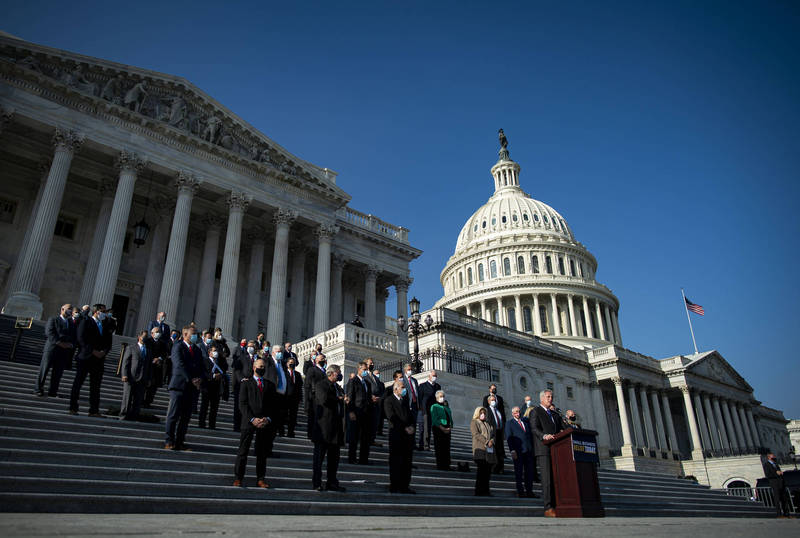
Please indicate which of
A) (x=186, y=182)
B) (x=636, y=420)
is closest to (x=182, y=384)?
(x=186, y=182)

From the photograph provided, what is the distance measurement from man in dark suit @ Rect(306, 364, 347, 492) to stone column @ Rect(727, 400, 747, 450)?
72.7 meters

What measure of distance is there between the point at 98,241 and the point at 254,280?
8712 mm

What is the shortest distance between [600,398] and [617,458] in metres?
7.29

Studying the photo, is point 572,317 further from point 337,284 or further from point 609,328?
point 337,284

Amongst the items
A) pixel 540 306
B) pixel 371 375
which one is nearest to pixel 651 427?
pixel 540 306

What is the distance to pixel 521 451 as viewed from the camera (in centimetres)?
1227

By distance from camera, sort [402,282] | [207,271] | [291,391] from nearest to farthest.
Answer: [291,391] < [207,271] < [402,282]

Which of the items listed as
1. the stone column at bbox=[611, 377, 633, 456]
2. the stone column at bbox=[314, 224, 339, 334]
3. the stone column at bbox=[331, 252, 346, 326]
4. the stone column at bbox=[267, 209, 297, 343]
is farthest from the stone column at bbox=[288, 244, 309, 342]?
the stone column at bbox=[611, 377, 633, 456]

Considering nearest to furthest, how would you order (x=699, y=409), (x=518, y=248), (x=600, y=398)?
(x=600, y=398)
(x=699, y=409)
(x=518, y=248)

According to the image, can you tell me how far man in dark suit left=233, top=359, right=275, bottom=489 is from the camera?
28.2 ft

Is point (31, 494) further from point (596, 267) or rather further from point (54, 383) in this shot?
point (596, 267)

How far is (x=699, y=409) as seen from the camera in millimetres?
62094

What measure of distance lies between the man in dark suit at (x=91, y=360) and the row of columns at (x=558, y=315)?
228 feet

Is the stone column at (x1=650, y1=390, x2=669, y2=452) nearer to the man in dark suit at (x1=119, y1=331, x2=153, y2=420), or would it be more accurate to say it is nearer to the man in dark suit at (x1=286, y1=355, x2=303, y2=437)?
the man in dark suit at (x1=286, y1=355, x2=303, y2=437)
